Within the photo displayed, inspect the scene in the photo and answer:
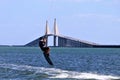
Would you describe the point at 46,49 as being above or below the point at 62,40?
above

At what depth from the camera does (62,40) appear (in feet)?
649

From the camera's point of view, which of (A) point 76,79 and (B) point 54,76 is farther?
(B) point 54,76

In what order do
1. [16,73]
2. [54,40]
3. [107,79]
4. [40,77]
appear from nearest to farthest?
[107,79] → [40,77] → [16,73] → [54,40]

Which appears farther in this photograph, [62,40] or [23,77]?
[62,40]

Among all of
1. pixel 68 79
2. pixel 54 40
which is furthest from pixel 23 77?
pixel 54 40

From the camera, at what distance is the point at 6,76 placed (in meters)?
42.2

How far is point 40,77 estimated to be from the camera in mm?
40406

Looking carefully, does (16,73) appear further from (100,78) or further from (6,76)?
(100,78)

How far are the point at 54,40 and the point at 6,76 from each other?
145263mm

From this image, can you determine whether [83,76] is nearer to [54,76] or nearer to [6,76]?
[54,76]

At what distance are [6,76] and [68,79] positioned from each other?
6.51m

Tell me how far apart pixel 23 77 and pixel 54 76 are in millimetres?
2480

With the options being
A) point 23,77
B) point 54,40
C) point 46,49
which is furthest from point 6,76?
point 54,40

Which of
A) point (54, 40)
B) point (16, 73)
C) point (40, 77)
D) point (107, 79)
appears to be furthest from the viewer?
point (54, 40)
